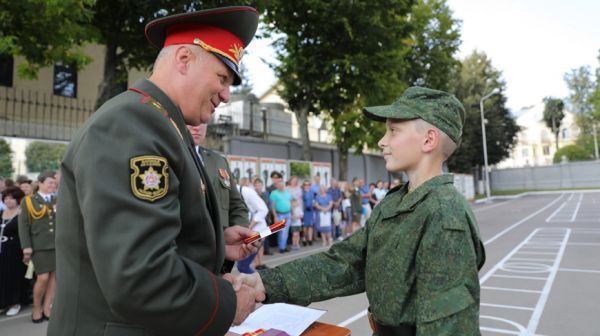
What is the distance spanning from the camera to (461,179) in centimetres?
3170

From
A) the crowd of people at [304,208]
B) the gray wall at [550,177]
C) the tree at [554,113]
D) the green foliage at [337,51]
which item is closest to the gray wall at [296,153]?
the green foliage at [337,51]

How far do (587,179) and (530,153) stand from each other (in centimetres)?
3126

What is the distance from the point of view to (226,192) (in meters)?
3.68

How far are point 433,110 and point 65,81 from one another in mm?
17296

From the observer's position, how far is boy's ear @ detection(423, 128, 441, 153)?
180cm

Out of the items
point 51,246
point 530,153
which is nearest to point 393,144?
point 51,246

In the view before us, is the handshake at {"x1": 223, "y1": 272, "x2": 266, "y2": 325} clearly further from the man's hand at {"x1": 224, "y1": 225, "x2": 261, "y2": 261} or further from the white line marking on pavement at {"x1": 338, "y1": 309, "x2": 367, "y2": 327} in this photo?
the white line marking on pavement at {"x1": 338, "y1": 309, "x2": 367, "y2": 327}

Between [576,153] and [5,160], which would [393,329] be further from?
[576,153]

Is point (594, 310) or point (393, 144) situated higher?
point (393, 144)

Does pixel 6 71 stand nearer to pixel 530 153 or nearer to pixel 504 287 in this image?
pixel 504 287

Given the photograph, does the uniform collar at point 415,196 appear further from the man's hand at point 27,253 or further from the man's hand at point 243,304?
the man's hand at point 27,253

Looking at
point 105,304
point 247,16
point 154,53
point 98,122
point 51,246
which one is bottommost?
point 51,246

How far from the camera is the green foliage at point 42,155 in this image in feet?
30.7

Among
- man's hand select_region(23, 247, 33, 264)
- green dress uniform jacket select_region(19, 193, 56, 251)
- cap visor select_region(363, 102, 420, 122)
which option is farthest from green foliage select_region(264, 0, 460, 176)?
cap visor select_region(363, 102, 420, 122)
